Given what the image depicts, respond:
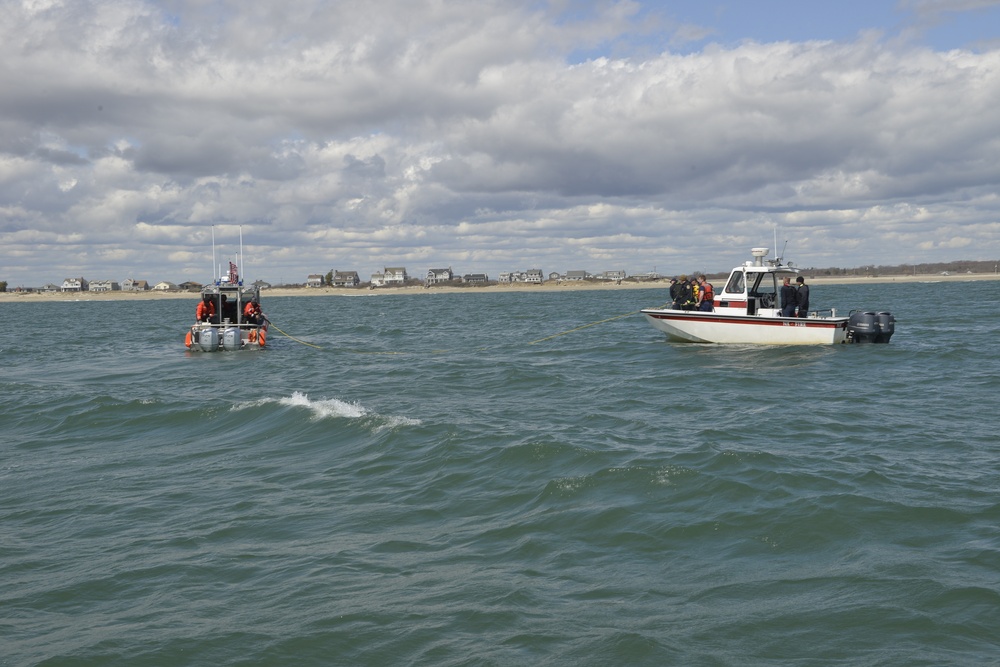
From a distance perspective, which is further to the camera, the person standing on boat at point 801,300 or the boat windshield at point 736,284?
the boat windshield at point 736,284

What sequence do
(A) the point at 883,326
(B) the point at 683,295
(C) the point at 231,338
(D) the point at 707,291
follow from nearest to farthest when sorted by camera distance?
(A) the point at 883,326
(D) the point at 707,291
(B) the point at 683,295
(C) the point at 231,338

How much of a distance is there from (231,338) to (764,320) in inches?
802

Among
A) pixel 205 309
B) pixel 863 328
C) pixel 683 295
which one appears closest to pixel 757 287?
pixel 683 295

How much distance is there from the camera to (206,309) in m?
34.7

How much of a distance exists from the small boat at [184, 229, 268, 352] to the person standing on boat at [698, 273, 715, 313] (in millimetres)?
17598

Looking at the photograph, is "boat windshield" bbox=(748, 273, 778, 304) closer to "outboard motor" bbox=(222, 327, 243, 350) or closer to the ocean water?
the ocean water

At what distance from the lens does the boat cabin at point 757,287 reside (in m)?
27.6

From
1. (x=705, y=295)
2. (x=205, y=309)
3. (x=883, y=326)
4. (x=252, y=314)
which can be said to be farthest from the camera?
(x=252, y=314)

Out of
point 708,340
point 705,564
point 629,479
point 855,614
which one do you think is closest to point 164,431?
point 629,479

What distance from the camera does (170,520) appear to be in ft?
32.7

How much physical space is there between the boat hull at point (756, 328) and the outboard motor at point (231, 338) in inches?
665

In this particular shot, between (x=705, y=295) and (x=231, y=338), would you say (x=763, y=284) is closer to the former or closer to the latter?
(x=705, y=295)

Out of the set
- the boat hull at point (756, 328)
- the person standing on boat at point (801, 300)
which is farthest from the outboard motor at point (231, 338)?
the person standing on boat at point (801, 300)

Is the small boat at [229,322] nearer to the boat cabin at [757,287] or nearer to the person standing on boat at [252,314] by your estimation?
the person standing on boat at [252,314]
